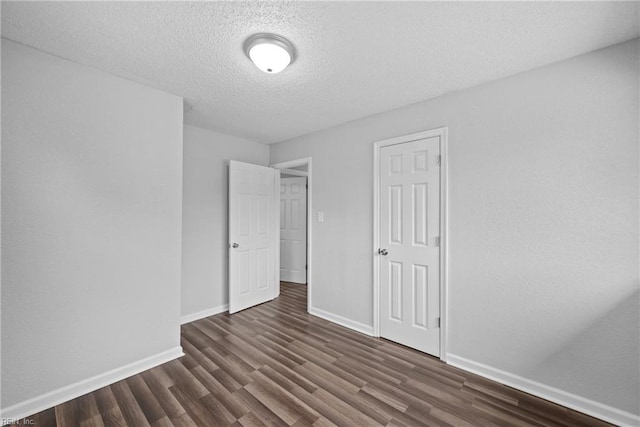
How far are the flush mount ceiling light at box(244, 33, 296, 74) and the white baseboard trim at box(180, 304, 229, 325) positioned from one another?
9.76 ft

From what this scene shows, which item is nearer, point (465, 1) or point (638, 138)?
point (465, 1)

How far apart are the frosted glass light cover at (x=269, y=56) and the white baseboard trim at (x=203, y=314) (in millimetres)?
2975

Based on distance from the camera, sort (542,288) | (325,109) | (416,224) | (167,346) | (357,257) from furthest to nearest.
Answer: (357,257) → (325,109) → (416,224) → (167,346) → (542,288)

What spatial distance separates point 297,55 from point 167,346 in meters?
2.72

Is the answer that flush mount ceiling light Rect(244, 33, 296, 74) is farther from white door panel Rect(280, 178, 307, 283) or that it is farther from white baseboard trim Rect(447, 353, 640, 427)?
white door panel Rect(280, 178, 307, 283)

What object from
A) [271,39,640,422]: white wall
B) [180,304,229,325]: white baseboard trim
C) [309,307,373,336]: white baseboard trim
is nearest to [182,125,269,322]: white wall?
[180,304,229,325]: white baseboard trim

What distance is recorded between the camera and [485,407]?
1.79 m

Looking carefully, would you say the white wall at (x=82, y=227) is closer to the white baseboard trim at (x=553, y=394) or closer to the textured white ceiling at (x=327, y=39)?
the textured white ceiling at (x=327, y=39)

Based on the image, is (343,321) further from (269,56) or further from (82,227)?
(269,56)

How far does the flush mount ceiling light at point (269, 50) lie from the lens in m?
1.64

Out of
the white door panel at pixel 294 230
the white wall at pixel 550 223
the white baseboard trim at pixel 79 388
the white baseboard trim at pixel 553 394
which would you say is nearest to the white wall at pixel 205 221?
the white baseboard trim at pixel 79 388

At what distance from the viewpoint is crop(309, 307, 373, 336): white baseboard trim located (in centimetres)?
293

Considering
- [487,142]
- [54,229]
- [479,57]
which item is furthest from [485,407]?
[54,229]

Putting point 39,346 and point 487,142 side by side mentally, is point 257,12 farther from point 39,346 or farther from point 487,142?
point 39,346
